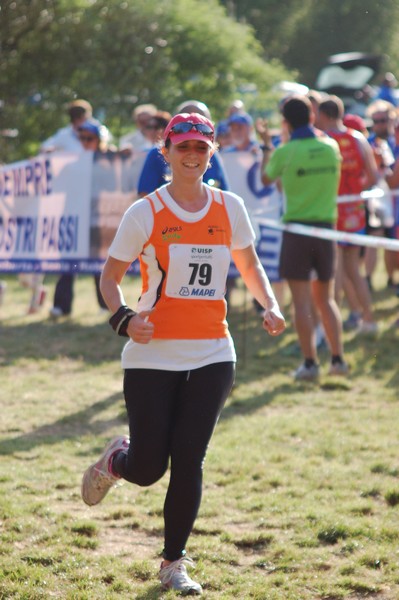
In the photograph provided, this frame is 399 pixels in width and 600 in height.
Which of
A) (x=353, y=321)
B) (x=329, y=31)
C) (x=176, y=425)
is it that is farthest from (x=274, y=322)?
(x=329, y=31)

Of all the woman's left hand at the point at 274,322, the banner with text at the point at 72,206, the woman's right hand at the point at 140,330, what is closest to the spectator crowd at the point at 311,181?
the banner with text at the point at 72,206

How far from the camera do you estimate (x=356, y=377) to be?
29.8 ft

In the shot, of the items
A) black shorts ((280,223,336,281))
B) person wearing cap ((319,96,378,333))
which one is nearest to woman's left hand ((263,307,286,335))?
black shorts ((280,223,336,281))

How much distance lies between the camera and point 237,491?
5.96 meters

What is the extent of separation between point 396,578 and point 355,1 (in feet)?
153

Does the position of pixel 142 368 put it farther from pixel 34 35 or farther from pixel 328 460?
pixel 34 35

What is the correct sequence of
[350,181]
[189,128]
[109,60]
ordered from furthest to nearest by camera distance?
[109,60] < [350,181] < [189,128]

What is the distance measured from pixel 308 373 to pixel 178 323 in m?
4.67

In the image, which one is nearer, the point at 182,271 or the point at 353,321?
the point at 182,271

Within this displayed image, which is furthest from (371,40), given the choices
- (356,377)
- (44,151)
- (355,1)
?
(356,377)

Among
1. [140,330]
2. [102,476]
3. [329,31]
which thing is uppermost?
[329,31]

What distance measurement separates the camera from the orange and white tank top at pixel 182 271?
4.36 m

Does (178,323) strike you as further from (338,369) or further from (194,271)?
(338,369)

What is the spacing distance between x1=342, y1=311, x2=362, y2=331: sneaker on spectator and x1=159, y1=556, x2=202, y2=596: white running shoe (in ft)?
22.3
